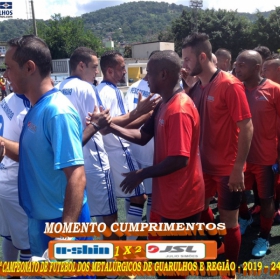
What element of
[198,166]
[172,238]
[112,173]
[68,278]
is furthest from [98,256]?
[112,173]

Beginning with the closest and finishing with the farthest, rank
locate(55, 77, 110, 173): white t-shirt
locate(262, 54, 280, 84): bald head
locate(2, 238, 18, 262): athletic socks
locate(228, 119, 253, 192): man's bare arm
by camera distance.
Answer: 1. locate(228, 119, 253, 192): man's bare arm
2. locate(2, 238, 18, 262): athletic socks
3. locate(55, 77, 110, 173): white t-shirt
4. locate(262, 54, 280, 84): bald head

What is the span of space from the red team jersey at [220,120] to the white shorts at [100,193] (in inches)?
39.8

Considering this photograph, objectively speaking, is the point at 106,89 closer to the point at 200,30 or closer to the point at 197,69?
the point at 197,69

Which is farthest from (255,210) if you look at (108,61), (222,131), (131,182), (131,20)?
(131,20)

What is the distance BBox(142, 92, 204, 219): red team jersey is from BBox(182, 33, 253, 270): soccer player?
1.91 ft

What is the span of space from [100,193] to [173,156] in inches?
59.3

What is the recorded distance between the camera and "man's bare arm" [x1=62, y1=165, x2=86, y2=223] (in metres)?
1.97

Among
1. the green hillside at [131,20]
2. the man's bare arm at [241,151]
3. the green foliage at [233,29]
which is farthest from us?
the green hillside at [131,20]

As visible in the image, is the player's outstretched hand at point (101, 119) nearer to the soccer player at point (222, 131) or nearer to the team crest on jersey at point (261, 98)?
the soccer player at point (222, 131)

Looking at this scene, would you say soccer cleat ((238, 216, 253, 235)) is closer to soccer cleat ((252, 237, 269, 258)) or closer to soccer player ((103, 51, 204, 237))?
soccer cleat ((252, 237, 269, 258))

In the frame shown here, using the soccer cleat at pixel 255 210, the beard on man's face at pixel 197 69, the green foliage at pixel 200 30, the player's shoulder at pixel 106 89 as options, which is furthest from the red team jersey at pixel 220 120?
the green foliage at pixel 200 30

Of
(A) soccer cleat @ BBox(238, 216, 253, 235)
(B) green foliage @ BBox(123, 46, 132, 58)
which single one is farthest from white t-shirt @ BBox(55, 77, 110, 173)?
(B) green foliage @ BBox(123, 46, 132, 58)

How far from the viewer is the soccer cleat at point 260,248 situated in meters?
3.94

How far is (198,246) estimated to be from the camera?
8.35 feet
